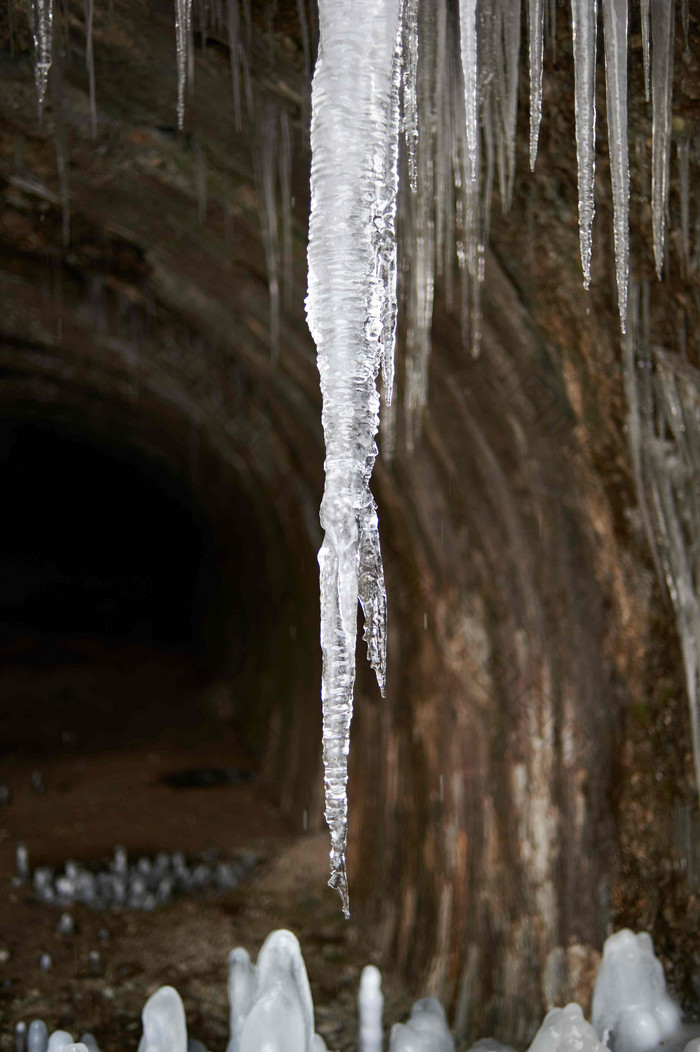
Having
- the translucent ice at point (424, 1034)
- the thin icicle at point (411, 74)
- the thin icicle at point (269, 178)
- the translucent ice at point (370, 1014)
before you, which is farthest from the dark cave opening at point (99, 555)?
the thin icicle at point (411, 74)

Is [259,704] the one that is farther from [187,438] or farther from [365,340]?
[365,340]

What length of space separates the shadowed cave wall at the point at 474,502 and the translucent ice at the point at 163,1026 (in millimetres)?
1646

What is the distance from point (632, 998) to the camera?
3.25 metres

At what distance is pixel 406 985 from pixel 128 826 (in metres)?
3.51

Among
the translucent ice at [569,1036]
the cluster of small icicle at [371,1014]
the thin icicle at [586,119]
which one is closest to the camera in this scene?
the thin icicle at [586,119]

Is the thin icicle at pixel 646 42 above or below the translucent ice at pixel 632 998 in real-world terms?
above

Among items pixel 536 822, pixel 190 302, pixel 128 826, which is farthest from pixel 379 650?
pixel 128 826

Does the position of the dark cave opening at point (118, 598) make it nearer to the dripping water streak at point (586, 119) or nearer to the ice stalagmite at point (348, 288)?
the ice stalagmite at point (348, 288)

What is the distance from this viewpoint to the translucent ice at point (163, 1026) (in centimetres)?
318

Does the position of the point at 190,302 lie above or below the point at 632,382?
above

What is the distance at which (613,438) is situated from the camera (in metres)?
3.57

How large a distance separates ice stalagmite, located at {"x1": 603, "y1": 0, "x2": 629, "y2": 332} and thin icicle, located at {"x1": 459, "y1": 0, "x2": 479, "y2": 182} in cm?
37

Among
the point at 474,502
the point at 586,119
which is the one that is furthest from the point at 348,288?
the point at 474,502

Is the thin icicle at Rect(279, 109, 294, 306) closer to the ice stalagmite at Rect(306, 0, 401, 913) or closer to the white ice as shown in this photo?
the ice stalagmite at Rect(306, 0, 401, 913)
